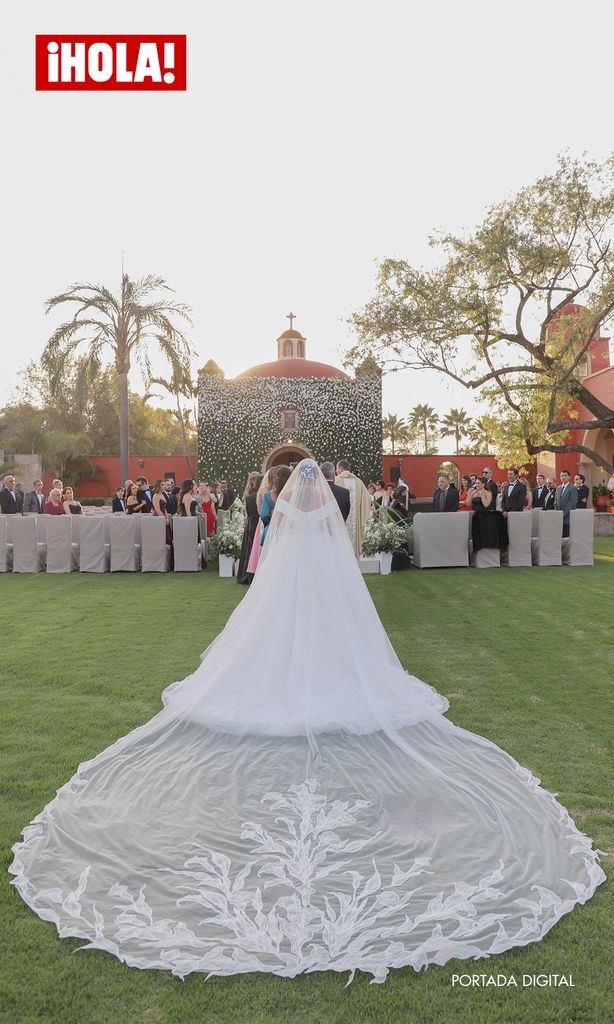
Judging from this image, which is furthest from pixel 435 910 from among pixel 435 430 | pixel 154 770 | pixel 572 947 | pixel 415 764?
pixel 435 430

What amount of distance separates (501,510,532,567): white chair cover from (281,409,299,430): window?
18.3m

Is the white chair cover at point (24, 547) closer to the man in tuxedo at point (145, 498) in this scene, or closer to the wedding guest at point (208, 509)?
the man in tuxedo at point (145, 498)

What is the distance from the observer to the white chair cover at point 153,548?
1380 cm

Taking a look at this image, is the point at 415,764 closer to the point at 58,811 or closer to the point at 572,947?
the point at 572,947

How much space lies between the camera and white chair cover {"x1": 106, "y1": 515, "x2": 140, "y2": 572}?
Answer: 45.4ft

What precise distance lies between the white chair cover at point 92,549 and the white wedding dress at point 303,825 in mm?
9214

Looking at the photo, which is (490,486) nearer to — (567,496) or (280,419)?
(567,496)

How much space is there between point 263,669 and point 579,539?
11.0m

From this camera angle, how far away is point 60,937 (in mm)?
2545

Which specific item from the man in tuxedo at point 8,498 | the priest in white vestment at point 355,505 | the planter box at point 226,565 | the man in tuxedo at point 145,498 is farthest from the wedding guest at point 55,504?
the priest in white vestment at point 355,505

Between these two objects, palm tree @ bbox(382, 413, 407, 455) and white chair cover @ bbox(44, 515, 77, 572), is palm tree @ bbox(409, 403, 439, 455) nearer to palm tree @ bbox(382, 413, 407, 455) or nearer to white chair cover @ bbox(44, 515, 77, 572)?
palm tree @ bbox(382, 413, 407, 455)

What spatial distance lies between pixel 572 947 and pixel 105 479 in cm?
3488

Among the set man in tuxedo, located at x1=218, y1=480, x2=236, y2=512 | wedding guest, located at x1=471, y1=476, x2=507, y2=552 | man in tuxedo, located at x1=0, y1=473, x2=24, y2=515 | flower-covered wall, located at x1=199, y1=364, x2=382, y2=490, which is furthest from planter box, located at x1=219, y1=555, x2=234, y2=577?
flower-covered wall, located at x1=199, y1=364, x2=382, y2=490

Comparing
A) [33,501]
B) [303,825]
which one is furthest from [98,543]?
[303,825]
